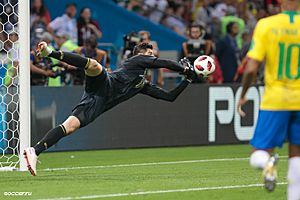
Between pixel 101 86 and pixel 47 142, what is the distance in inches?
42.3

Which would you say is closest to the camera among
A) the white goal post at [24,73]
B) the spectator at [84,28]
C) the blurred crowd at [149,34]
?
the white goal post at [24,73]

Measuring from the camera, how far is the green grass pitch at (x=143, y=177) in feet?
34.3

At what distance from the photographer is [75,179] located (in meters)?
12.0

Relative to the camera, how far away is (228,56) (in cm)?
2208

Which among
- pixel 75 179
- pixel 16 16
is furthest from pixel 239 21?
pixel 75 179

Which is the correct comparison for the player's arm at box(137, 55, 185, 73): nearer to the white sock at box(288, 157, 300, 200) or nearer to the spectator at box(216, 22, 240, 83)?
the white sock at box(288, 157, 300, 200)

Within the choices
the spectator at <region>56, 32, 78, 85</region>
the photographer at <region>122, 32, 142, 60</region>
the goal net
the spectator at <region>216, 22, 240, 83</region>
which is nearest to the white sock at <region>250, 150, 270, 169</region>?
the goal net

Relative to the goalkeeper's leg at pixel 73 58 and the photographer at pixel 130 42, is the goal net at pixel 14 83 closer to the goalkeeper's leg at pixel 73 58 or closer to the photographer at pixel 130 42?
the goalkeeper's leg at pixel 73 58

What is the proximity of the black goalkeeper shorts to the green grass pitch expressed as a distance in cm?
79

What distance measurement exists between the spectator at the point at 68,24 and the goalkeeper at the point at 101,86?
23.1 ft

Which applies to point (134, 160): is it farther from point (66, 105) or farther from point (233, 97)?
point (233, 97)

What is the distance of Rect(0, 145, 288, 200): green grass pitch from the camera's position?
34.3 feet

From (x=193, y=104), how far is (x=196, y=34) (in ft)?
6.03

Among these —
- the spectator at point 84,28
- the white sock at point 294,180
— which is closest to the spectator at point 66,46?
the spectator at point 84,28
